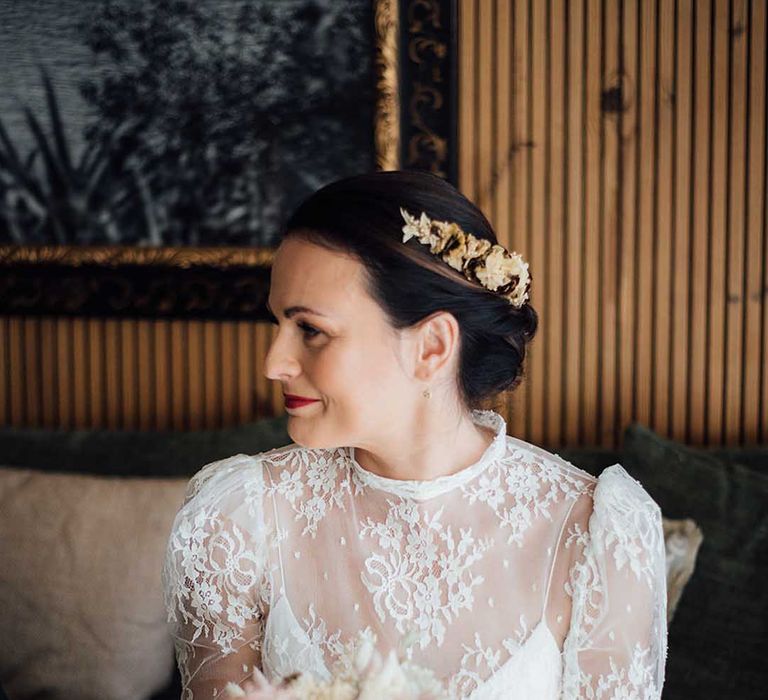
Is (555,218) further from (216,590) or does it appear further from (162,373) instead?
(216,590)

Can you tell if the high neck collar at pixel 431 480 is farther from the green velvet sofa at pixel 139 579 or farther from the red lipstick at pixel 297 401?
the green velvet sofa at pixel 139 579

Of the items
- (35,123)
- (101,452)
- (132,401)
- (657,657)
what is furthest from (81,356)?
(657,657)

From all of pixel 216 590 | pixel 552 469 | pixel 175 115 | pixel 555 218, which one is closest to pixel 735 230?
pixel 555 218

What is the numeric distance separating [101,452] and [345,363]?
1.24m

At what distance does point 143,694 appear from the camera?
6.38 ft

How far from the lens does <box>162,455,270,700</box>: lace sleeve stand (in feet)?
4.50

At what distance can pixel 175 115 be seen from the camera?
8.06ft

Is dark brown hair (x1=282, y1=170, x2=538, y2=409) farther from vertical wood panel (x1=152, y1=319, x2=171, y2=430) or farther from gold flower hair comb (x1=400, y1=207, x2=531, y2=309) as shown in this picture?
vertical wood panel (x1=152, y1=319, x2=171, y2=430)

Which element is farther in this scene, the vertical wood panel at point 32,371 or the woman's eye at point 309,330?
the vertical wood panel at point 32,371

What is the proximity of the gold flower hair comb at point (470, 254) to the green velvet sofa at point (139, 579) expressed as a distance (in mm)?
909

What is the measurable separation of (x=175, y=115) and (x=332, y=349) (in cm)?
144

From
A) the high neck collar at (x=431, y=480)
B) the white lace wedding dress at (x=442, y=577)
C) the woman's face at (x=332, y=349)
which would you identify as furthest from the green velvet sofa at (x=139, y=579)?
the woman's face at (x=332, y=349)

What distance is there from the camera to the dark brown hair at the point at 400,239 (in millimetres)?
1271

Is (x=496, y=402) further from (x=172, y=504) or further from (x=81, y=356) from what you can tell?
(x=81, y=356)
